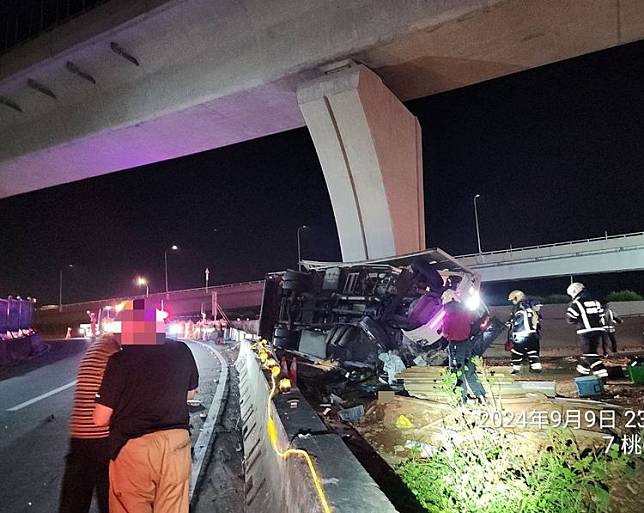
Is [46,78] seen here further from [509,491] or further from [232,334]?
[509,491]

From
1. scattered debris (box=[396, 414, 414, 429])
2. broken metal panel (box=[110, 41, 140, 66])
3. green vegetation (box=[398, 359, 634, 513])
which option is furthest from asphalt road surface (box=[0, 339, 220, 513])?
broken metal panel (box=[110, 41, 140, 66])

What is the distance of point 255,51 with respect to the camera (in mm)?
12719

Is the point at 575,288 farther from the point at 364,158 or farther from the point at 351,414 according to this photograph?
the point at 364,158

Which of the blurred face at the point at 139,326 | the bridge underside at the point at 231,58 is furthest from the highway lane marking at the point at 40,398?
the bridge underside at the point at 231,58

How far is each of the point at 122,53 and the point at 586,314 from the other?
13328 millimetres

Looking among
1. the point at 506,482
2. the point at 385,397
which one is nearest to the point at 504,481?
the point at 506,482

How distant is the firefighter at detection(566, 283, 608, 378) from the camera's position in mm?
8688

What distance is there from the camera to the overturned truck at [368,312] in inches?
413

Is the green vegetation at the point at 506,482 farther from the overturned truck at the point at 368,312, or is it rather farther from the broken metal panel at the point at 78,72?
the broken metal panel at the point at 78,72

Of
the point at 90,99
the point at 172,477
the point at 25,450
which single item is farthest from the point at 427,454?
the point at 90,99

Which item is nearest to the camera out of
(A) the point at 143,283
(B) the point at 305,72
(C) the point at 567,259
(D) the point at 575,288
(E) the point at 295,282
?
(D) the point at 575,288

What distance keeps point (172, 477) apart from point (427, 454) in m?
3.00

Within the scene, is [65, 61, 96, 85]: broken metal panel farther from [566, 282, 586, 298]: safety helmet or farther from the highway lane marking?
[566, 282, 586, 298]: safety helmet

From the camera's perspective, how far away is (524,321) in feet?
34.3
